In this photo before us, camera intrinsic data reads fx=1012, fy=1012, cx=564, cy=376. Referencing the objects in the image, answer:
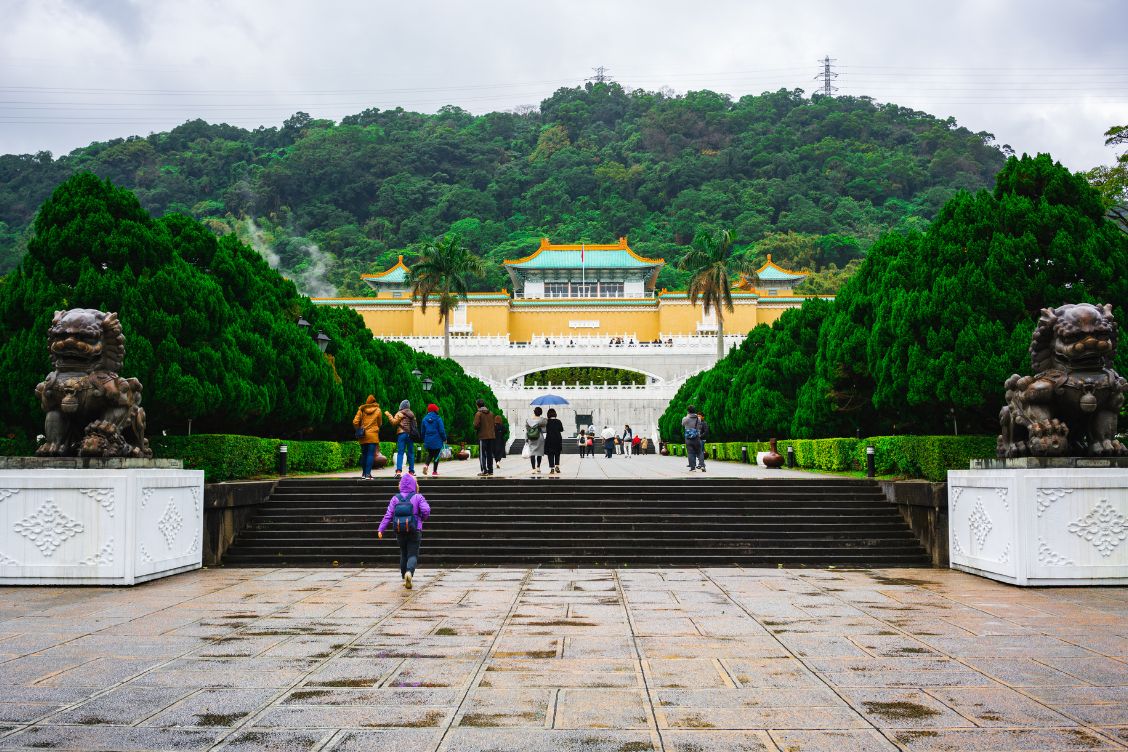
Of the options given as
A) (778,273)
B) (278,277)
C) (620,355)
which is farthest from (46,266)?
(778,273)

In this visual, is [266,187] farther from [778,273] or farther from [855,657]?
[855,657]

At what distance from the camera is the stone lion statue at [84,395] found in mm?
8711

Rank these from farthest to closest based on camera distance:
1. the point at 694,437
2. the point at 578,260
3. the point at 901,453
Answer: the point at 578,260 < the point at 694,437 < the point at 901,453

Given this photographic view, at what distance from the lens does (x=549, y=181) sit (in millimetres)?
83062

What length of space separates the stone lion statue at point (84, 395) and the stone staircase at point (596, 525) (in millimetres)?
2252

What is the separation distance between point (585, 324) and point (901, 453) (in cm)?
4293

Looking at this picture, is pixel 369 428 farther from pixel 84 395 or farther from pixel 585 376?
pixel 585 376

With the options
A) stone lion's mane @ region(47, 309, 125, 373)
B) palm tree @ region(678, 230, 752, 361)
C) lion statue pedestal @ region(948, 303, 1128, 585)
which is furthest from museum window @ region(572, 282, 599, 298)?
stone lion's mane @ region(47, 309, 125, 373)

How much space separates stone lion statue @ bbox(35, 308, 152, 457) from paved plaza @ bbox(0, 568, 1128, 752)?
4.15ft

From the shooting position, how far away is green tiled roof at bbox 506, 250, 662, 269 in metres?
58.3

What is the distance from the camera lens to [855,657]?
5.49 m

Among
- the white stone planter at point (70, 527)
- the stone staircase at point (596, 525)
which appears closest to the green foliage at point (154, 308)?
the stone staircase at point (596, 525)

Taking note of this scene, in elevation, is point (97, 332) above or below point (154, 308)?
below

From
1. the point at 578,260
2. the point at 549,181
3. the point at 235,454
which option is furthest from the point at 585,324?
the point at 235,454
